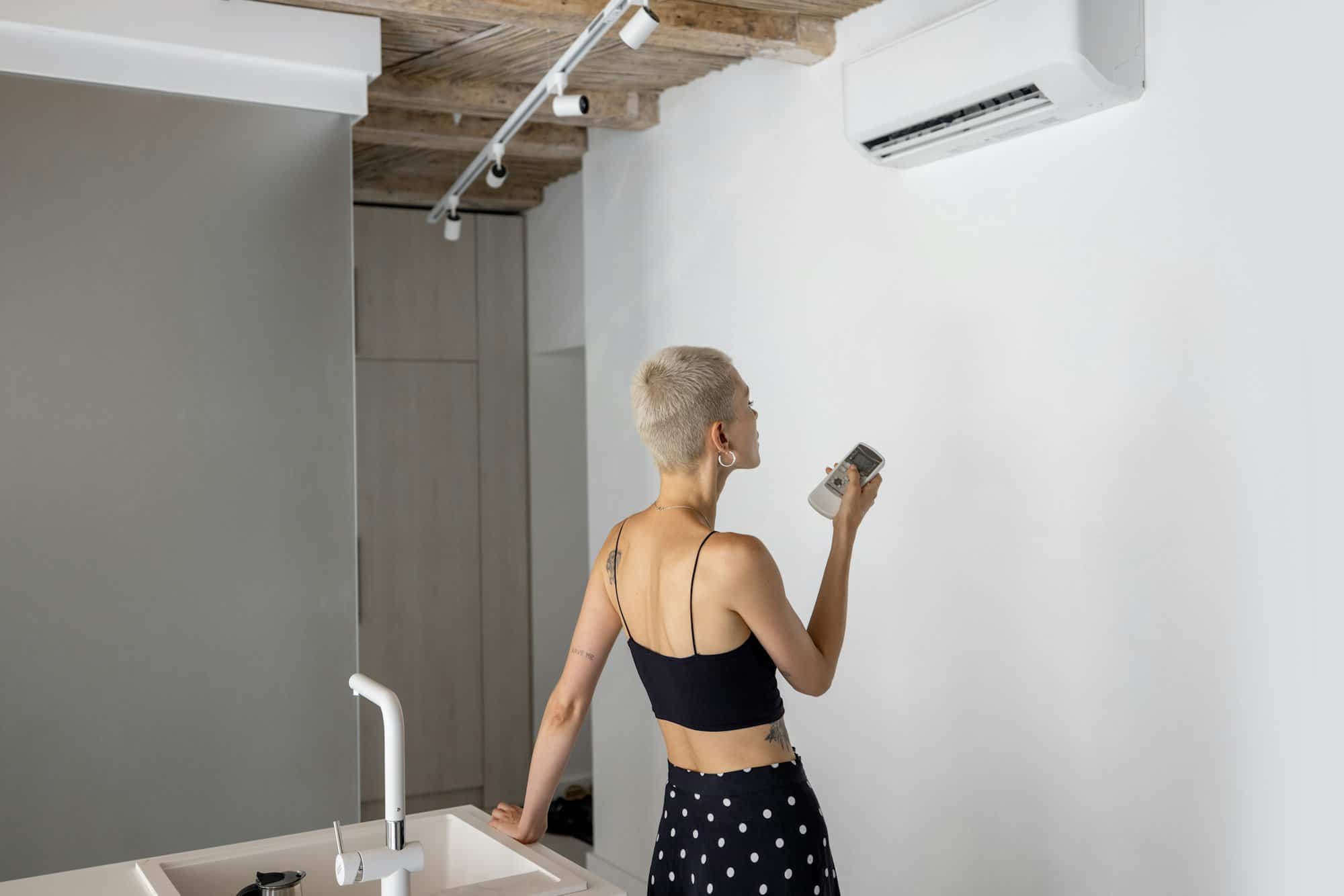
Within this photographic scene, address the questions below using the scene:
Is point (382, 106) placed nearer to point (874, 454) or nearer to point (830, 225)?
point (830, 225)

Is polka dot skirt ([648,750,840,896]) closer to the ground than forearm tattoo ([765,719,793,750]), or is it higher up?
closer to the ground

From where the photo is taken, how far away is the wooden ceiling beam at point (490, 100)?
11.5 ft

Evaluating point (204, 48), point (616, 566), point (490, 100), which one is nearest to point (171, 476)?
point (204, 48)

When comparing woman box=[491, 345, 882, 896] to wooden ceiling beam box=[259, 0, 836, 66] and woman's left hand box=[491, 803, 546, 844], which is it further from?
wooden ceiling beam box=[259, 0, 836, 66]

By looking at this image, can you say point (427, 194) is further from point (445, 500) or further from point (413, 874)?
point (413, 874)

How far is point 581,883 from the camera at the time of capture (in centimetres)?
180

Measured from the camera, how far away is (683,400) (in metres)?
2.01

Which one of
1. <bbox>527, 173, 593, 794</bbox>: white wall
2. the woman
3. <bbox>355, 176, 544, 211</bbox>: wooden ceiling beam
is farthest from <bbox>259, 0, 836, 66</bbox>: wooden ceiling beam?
<bbox>527, 173, 593, 794</bbox>: white wall

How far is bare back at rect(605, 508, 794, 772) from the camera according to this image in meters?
1.96

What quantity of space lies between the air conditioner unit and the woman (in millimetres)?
855

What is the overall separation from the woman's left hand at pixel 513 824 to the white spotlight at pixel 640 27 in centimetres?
146

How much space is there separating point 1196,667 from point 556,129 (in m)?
2.94

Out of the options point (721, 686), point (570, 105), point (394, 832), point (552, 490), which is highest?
point (570, 105)

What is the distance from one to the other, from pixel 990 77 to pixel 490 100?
1.82 metres
